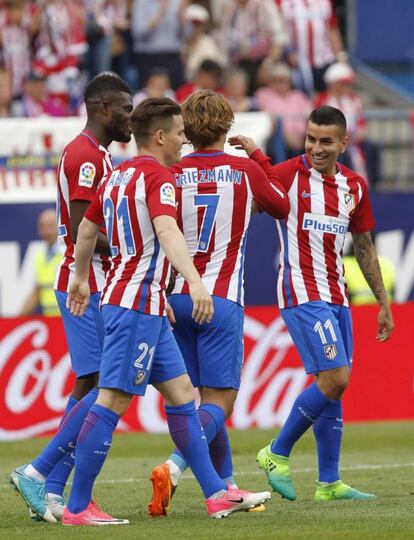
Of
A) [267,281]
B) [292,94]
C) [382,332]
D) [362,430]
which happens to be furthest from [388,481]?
[292,94]

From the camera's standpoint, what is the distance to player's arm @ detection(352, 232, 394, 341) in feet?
28.3

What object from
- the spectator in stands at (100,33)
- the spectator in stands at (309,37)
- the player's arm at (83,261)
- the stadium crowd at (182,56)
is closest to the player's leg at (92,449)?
the player's arm at (83,261)

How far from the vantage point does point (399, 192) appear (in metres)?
16.9

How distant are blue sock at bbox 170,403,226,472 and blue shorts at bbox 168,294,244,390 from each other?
0.42ft

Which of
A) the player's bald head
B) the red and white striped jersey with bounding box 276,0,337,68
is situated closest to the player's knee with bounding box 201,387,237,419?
the player's bald head

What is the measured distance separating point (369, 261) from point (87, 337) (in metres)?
2.04

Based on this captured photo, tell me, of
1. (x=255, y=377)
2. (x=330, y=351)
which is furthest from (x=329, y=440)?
(x=255, y=377)

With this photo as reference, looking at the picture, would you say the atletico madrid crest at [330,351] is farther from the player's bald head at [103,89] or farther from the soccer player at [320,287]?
the player's bald head at [103,89]

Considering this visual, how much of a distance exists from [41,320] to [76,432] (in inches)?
234

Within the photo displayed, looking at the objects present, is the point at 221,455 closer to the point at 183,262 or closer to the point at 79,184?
the point at 183,262

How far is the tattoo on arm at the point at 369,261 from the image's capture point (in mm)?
8625

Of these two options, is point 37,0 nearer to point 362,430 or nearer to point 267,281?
point 267,281

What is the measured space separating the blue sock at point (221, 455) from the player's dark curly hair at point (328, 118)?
2022mm

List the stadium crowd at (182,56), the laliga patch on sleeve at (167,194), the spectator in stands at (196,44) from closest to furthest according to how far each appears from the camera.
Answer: the laliga patch on sleeve at (167,194) → the stadium crowd at (182,56) → the spectator in stands at (196,44)
